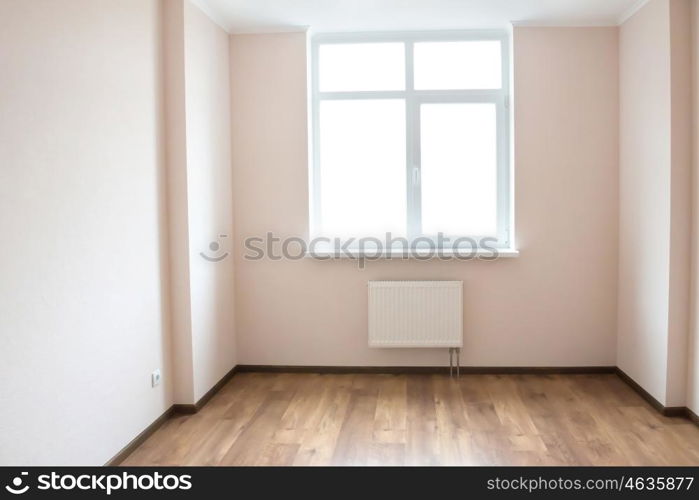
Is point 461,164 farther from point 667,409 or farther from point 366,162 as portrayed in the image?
point 667,409

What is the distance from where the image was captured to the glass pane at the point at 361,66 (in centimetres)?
461

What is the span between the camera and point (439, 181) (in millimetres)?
4586

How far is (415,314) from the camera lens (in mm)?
4457

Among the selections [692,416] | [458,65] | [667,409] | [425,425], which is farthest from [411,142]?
[692,416]

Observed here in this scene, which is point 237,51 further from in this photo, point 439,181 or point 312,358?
point 312,358

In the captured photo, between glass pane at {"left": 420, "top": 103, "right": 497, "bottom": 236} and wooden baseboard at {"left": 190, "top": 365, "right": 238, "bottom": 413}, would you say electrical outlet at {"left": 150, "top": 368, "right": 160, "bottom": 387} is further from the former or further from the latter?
glass pane at {"left": 420, "top": 103, "right": 497, "bottom": 236}

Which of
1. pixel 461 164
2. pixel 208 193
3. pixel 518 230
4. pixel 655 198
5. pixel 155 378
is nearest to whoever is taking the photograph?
Result: pixel 155 378

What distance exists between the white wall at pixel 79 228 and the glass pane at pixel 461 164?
2.06m

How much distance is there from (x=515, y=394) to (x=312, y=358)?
1556 mm

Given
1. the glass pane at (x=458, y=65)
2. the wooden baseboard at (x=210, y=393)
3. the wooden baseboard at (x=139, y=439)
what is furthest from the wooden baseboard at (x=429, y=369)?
the glass pane at (x=458, y=65)

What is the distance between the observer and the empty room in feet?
8.52

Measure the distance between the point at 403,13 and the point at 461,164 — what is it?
1.19m

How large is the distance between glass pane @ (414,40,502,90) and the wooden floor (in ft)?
7.42

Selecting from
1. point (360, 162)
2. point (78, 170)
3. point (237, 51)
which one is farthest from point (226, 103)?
point (78, 170)
